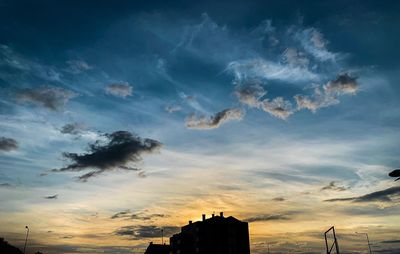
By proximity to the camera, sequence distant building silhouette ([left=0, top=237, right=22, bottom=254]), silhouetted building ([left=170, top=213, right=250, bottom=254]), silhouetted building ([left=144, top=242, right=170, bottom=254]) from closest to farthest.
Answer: silhouetted building ([left=170, top=213, right=250, bottom=254]), distant building silhouette ([left=0, top=237, right=22, bottom=254]), silhouetted building ([left=144, top=242, right=170, bottom=254])

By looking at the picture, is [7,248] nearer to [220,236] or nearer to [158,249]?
[158,249]

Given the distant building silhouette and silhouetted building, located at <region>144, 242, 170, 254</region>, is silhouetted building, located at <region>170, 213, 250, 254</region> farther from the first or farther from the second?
the distant building silhouette

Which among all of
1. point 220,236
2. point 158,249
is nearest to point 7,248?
point 158,249

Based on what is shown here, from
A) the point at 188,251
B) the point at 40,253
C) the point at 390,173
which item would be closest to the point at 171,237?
the point at 188,251

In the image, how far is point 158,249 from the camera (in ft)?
439

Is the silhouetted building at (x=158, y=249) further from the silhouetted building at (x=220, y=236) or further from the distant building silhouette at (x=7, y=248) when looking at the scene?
the distant building silhouette at (x=7, y=248)

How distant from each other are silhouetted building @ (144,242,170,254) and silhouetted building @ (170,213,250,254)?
89.4 feet

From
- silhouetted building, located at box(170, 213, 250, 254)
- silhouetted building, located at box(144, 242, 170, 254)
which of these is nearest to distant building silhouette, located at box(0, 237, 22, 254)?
silhouetted building, located at box(144, 242, 170, 254)

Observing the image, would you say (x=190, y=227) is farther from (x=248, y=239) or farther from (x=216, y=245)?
(x=248, y=239)

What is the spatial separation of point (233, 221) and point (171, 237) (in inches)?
1135

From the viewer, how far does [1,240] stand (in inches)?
4604

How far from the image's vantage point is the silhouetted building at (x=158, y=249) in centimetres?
13275

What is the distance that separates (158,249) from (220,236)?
4029 cm

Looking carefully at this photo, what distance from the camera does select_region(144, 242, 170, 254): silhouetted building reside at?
133m
